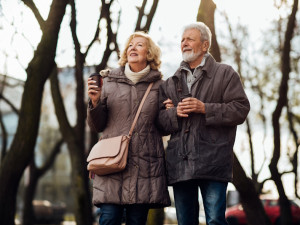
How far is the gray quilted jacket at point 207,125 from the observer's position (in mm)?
4547

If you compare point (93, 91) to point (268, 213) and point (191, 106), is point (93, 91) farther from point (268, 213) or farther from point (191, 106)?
point (268, 213)

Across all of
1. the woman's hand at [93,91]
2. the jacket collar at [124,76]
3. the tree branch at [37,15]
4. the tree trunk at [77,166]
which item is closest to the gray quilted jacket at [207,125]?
the jacket collar at [124,76]

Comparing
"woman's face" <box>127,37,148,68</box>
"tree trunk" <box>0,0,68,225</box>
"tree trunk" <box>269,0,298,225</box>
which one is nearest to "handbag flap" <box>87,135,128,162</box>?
"woman's face" <box>127,37,148,68</box>

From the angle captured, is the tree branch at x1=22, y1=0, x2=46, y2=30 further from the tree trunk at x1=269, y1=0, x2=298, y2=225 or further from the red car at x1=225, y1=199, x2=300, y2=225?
the red car at x1=225, y1=199, x2=300, y2=225

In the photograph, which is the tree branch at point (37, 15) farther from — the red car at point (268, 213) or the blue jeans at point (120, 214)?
the red car at point (268, 213)

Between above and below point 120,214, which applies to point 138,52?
above

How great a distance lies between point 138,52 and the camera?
5156mm

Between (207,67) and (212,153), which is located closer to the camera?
(212,153)

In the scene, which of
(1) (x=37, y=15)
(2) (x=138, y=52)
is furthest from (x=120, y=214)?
(1) (x=37, y=15)

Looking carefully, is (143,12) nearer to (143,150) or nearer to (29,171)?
(143,150)

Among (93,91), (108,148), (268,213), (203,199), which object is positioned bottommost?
(268,213)

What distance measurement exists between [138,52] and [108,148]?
0.89 metres

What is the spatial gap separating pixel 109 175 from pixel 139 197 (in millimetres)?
326

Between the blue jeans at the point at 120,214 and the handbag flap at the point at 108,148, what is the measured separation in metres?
0.41
